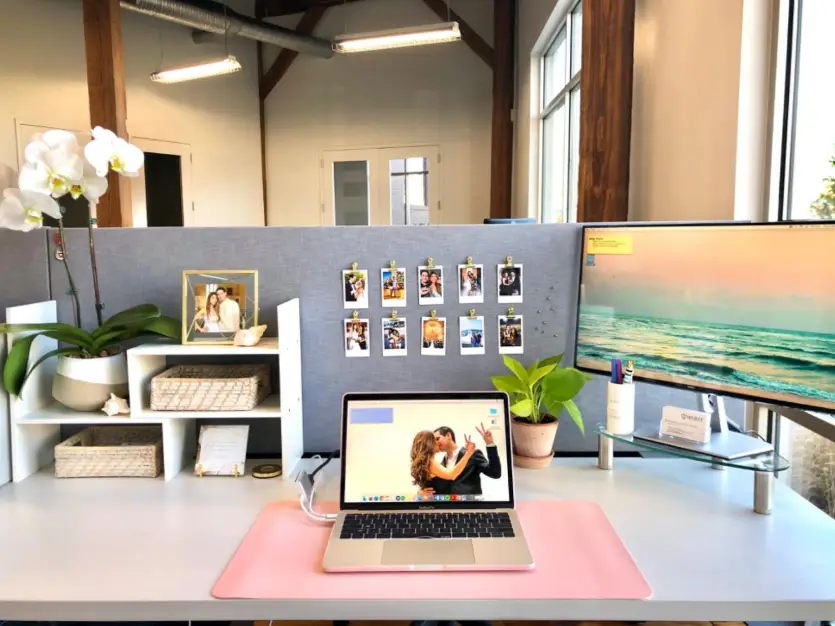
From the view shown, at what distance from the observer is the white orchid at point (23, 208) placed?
141 centimetres

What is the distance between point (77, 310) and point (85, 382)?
213mm

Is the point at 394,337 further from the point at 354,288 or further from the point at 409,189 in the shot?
the point at 409,189

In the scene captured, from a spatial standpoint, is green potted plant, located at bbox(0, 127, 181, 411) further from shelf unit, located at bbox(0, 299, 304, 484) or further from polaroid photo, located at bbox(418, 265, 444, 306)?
polaroid photo, located at bbox(418, 265, 444, 306)

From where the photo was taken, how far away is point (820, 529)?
118cm

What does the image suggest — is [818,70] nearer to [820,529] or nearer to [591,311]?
[591,311]

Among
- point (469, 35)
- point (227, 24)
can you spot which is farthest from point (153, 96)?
point (469, 35)

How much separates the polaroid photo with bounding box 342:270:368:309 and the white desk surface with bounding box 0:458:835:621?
0.43 m

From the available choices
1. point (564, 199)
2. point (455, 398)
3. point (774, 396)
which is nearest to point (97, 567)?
point (455, 398)

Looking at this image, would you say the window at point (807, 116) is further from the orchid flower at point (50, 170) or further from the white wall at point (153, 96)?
the white wall at point (153, 96)

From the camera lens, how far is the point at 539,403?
152 cm

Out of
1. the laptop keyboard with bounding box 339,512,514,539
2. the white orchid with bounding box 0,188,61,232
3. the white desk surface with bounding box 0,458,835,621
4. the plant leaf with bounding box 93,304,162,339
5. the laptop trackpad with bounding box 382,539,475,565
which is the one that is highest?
the white orchid with bounding box 0,188,61,232

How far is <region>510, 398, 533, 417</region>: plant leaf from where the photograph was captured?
1433mm

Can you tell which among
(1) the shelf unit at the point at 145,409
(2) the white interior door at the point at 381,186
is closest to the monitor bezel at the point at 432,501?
(1) the shelf unit at the point at 145,409

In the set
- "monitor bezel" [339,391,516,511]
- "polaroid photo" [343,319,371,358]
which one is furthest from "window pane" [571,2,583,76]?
"monitor bezel" [339,391,516,511]
